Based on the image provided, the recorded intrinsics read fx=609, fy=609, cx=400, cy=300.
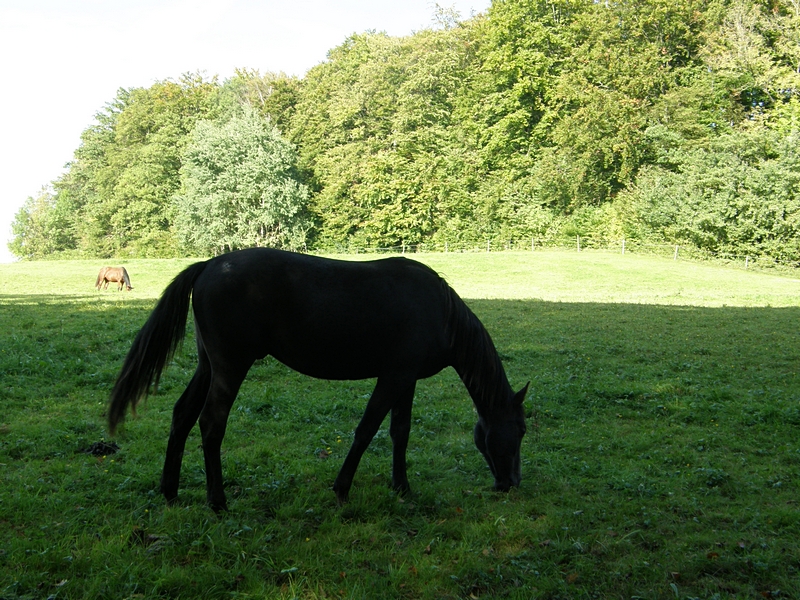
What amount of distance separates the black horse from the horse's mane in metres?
0.02

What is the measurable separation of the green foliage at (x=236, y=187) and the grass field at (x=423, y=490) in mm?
38181

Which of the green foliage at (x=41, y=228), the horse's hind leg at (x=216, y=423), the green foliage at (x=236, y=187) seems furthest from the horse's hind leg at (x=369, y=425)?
the green foliage at (x=41, y=228)

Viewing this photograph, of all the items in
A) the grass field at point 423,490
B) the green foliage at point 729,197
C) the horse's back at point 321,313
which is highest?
the green foliage at point 729,197

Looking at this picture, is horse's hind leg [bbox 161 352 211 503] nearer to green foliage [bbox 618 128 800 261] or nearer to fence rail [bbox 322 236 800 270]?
fence rail [bbox 322 236 800 270]

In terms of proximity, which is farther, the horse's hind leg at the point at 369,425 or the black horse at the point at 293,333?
the horse's hind leg at the point at 369,425

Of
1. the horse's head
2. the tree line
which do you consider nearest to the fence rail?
the tree line

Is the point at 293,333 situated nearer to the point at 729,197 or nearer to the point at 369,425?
the point at 369,425

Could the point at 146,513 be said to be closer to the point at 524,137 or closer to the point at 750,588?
the point at 750,588

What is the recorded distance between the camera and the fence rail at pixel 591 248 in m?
37.1

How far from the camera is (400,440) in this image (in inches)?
216

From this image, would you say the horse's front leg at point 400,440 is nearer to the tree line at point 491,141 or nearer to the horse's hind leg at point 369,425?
the horse's hind leg at point 369,425

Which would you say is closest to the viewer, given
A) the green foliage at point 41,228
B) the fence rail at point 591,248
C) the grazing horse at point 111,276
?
the grazing horse at point 111,276

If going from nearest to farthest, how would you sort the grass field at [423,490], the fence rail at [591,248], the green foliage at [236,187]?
the grass field at [423,490] → the fence rail at [591,248] → the green foliage at [236,187]

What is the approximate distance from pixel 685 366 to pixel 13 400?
34.9ft
